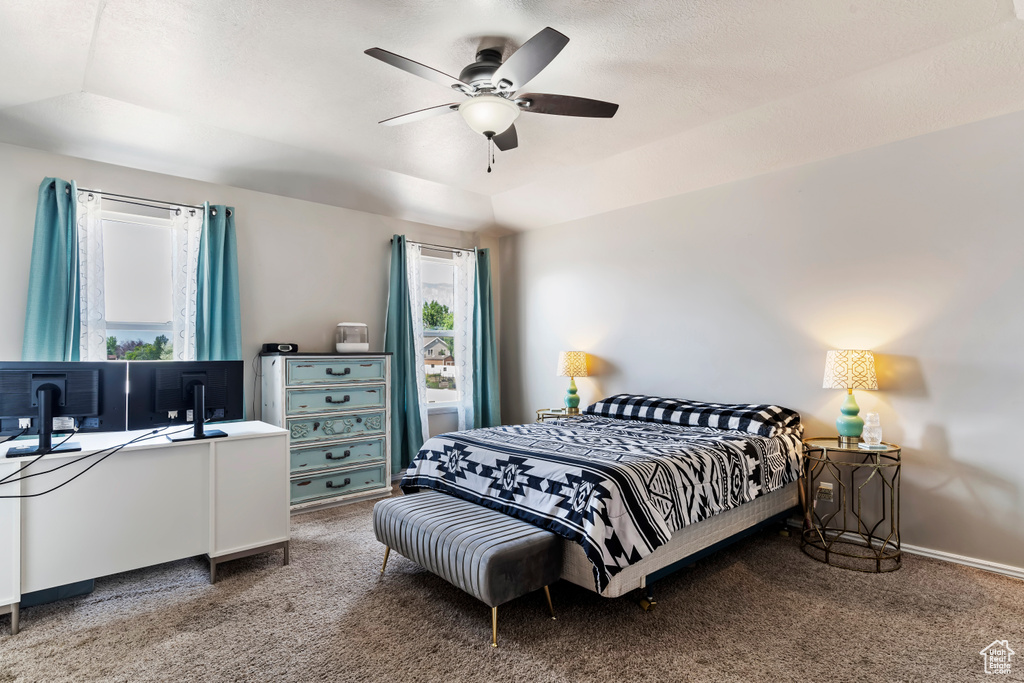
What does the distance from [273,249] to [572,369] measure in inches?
110

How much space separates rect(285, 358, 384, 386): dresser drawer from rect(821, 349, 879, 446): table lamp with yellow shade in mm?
3359

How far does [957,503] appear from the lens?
314 cm

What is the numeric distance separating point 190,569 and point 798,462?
148 inches

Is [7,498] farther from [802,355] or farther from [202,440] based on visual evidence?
[802,355]

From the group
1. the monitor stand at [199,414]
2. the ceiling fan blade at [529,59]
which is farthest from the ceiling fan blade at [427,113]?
the monitor stand at [199,414]

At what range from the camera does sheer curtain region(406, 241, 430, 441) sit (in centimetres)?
523

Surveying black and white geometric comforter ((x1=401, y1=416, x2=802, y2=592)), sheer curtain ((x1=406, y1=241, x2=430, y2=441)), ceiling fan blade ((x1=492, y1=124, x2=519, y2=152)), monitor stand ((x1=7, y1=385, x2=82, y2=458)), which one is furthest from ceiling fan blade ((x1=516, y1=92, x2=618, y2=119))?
sheer curtain ((x1=406, y1=241, x2=430, y2=441))

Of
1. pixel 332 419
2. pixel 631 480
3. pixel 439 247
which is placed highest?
pixel 439 247

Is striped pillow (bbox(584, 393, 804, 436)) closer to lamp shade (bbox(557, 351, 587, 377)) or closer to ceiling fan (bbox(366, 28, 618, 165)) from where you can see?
lamp shade (bbox(557, 351, 587, 377))

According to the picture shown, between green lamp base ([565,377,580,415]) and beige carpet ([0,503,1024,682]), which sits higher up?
green lamp base ([565,377,580,415])

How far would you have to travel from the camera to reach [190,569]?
3062 mm

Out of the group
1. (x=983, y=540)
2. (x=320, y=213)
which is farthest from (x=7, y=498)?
(x=983, y=540)

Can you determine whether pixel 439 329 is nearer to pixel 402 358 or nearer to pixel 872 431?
pixel 402 358

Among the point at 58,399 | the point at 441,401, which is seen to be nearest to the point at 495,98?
the point at 58,399
